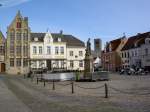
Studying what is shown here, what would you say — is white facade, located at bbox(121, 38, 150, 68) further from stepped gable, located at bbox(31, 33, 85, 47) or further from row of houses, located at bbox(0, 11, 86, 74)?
stepped gable, located at bbox(31, 33, 85, 47)

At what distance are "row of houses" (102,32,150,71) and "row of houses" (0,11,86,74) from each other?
36.0 ft

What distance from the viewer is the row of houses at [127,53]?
73.8 metres

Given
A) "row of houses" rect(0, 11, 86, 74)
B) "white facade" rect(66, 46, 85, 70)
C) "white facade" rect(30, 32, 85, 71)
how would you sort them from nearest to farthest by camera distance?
"row of houses" rect(0, 11, 86, 74) < "white facade" rect(30, 32, 85, 71) < "white facade" rect(66, 46, 85, 70)

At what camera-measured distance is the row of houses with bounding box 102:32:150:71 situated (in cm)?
7381

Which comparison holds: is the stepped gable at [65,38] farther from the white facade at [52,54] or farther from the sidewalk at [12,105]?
the sidewalk at [12,105]

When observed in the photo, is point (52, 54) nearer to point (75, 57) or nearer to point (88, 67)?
point (75, 57)

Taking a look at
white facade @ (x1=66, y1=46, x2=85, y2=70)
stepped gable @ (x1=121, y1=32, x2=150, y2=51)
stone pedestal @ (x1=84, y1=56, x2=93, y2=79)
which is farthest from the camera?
white facade @ (x1=66, y1=46, x2=85, y2=70)

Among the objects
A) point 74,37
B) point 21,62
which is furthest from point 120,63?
point 21,62

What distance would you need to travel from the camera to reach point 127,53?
83.8 metres

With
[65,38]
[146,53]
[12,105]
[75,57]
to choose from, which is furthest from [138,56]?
[12,105]

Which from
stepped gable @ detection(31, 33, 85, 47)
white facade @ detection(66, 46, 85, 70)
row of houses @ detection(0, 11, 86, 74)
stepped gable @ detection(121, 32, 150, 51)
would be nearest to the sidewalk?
row of houses @ detection(0, 11, 86, 74)

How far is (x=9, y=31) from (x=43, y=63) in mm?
11281

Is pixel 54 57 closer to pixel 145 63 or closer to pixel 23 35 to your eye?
pixel 23 35

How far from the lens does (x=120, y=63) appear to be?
293 feet
